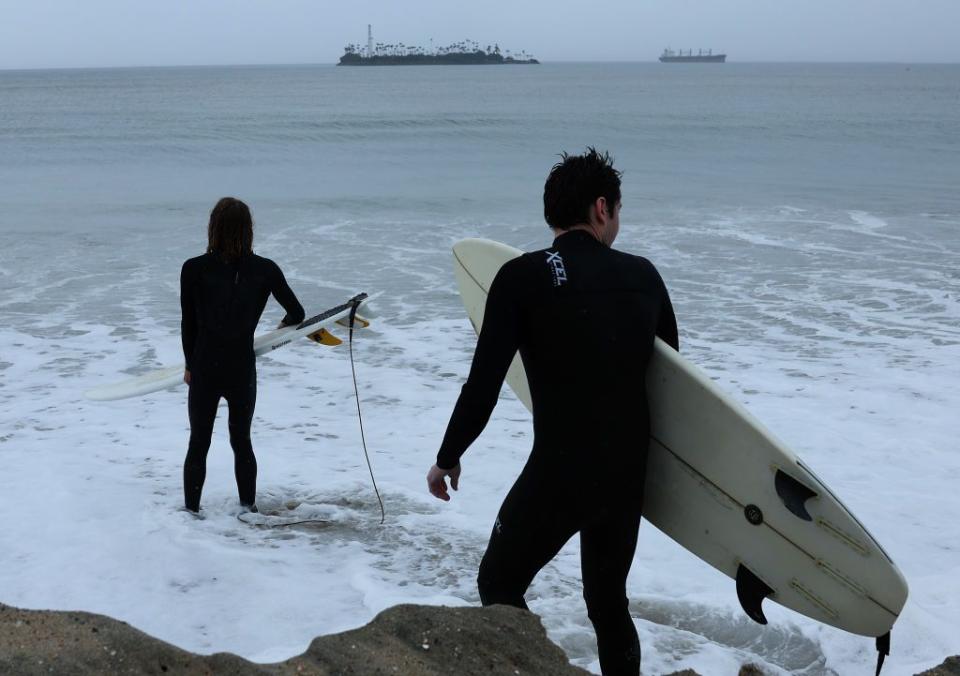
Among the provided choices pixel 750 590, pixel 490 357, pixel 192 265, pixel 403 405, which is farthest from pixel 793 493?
pixel 403 405

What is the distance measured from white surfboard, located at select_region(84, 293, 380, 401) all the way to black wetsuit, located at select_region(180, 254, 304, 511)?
190 millimetres

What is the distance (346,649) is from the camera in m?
2.35

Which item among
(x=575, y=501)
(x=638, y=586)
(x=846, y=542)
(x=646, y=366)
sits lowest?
(x=638, y=586)

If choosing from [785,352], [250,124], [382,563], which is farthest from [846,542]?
[250,124]

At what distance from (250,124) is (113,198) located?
18.7 m

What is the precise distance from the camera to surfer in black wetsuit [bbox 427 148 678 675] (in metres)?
2.26

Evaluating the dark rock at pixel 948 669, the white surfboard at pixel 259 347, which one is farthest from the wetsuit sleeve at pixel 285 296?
the dark rock at pixel 948 669

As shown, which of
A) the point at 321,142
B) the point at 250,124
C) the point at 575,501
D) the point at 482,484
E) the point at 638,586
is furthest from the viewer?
the point at 250,124

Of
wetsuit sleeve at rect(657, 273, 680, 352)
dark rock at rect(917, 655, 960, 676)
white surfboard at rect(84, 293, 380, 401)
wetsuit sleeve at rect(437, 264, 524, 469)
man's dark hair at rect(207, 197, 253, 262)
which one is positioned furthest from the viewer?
white surfboard at rect(84, 293, 380, 401)

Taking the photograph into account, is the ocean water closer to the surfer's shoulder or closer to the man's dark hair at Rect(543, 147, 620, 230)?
the surfer's shoulder

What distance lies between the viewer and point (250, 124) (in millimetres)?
35969

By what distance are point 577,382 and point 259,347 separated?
2.53 meters

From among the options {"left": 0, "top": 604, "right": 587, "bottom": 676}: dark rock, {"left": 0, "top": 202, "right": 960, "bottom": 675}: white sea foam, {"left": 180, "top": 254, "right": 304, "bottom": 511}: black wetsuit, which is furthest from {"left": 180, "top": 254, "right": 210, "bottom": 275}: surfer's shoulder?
{"left": 0, "top": 604, "right": 587, "bottom": 676}: dark rock

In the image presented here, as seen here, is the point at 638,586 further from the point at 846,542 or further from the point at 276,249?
the point at 276,249
